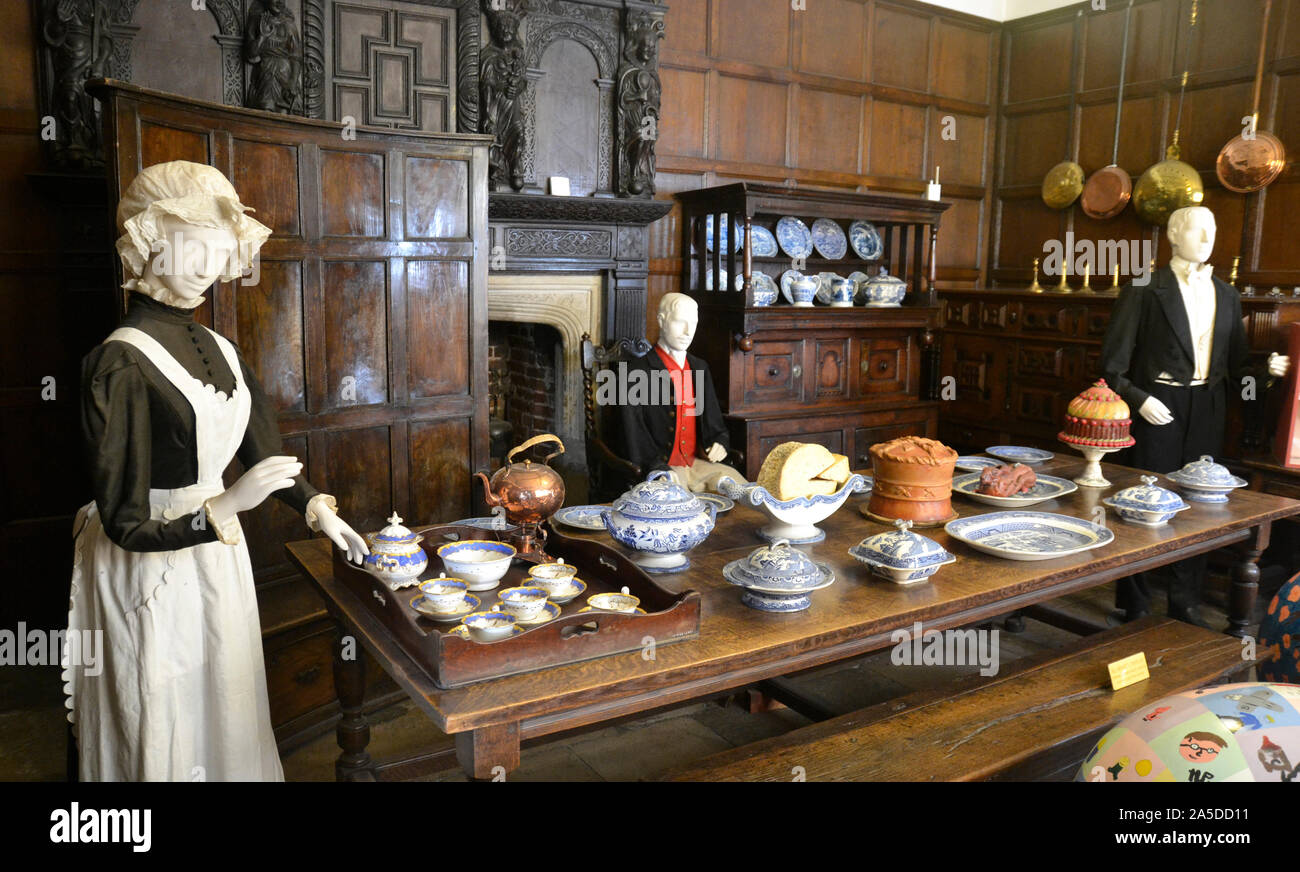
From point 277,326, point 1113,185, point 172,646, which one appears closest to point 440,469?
point 277,326

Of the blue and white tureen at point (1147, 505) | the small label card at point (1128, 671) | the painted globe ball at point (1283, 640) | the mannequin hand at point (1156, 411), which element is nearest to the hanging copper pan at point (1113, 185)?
the mannequin hand at point (1156, 411)

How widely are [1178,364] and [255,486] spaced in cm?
427

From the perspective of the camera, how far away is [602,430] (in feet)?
14.3

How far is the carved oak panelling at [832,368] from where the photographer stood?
579cm

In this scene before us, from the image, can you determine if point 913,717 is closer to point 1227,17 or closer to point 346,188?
point 346,188

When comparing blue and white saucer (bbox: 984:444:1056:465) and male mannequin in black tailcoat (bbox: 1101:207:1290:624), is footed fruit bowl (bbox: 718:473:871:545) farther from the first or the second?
male mannequin in black tailcoat (bbox: 1101:207:1290:624)

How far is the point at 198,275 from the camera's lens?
2.07m

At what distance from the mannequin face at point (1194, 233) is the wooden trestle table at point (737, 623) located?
4.70 ft

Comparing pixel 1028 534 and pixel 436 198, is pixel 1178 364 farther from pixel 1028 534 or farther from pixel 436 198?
pixel 436 198

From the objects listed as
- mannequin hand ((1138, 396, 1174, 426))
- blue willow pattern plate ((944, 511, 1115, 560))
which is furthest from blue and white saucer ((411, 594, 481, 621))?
mannequin hand ((1138, 396, 1174, 426))

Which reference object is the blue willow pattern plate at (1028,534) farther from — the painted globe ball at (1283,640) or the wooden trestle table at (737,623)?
the painted globe ball at (1283,640)

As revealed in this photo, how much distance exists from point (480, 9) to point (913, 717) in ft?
13.0

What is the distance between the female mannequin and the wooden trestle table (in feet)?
1.00

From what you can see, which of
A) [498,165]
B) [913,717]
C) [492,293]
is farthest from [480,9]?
[913,717]
